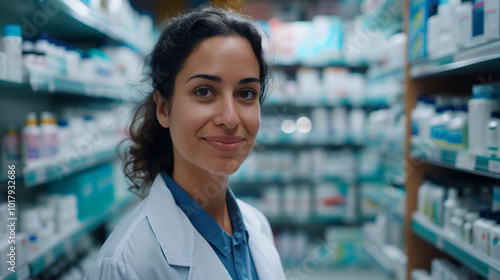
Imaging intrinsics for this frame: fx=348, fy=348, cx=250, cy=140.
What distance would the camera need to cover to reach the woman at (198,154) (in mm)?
917

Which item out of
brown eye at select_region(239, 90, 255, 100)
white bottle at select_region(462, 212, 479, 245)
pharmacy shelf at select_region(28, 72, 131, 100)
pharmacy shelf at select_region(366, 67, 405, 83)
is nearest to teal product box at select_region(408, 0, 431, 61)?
pharmacy shelf at select_region(366, 67, 405, 83)

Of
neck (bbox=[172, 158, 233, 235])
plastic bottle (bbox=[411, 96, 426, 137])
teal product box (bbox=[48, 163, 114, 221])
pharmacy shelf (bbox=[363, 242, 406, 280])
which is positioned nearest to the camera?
neck (bbox=[172, 158, 233, 235])

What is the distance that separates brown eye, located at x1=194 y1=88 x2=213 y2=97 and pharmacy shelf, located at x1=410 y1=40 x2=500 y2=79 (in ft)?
3.42

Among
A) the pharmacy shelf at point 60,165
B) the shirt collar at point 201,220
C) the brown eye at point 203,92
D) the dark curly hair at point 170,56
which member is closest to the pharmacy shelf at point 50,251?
the pharmacy shelf at point 60,165

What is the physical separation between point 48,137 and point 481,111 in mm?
2036

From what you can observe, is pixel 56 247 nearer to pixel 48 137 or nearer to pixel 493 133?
pixel 48 137

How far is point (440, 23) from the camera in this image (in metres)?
1.71

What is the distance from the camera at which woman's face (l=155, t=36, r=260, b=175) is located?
967 mm

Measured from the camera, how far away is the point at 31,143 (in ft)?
5.55

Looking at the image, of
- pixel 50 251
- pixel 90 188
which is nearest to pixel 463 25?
pixel 50 251

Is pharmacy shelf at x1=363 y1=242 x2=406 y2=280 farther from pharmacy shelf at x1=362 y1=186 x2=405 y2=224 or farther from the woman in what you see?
the woman

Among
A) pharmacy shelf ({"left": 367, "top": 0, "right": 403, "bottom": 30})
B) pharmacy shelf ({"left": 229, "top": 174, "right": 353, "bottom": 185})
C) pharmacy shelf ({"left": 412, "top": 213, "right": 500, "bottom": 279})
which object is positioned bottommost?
pharmacy shelf ({"left": 229, "top": 174, "right": 353, "bottom": 185})

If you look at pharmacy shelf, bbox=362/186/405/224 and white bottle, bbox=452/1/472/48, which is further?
pharmacy shelf, bbox=362/186/405/224

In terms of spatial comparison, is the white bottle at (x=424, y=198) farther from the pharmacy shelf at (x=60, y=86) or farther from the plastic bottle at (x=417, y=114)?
the pharmacy shelf at (x=60, y=86)
